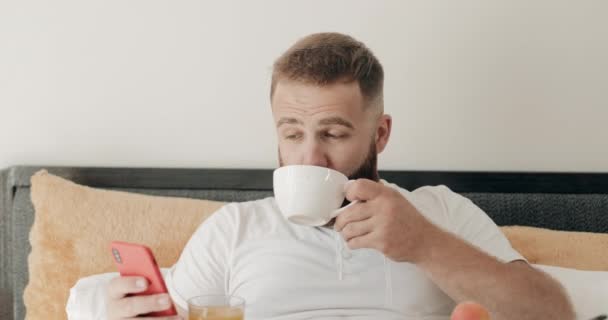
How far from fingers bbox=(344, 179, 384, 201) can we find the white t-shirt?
250mm

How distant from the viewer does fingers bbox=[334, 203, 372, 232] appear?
1087mm

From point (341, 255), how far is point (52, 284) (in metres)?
0.72

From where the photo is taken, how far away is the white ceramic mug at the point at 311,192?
1.07 metres

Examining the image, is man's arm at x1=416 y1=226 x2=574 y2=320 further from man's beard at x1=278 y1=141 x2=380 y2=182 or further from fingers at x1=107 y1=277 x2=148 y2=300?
fingers at x1=107 y1=277 x2=148 y2=300

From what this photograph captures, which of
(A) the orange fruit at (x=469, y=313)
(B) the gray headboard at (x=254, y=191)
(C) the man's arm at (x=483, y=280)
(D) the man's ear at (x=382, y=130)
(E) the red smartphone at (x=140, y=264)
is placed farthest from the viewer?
(B) the gray headboard at (x=254, y=191)

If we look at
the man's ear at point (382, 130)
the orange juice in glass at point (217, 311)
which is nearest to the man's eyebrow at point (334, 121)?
the man's ear at point (382, 130)

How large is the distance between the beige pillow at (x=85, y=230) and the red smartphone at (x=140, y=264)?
0.61 meters

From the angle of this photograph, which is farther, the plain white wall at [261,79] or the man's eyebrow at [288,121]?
the plain white wall at [261,79]

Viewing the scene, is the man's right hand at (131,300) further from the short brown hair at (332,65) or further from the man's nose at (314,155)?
the short brown hair at (332,65)

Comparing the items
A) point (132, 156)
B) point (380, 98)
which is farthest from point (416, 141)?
point (132, 156)

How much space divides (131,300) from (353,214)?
37 cm

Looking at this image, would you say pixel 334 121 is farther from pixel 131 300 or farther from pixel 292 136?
pixel 131 300

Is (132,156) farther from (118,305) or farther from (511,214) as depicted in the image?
(511,214)

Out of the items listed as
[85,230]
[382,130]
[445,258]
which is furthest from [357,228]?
[85,230]
